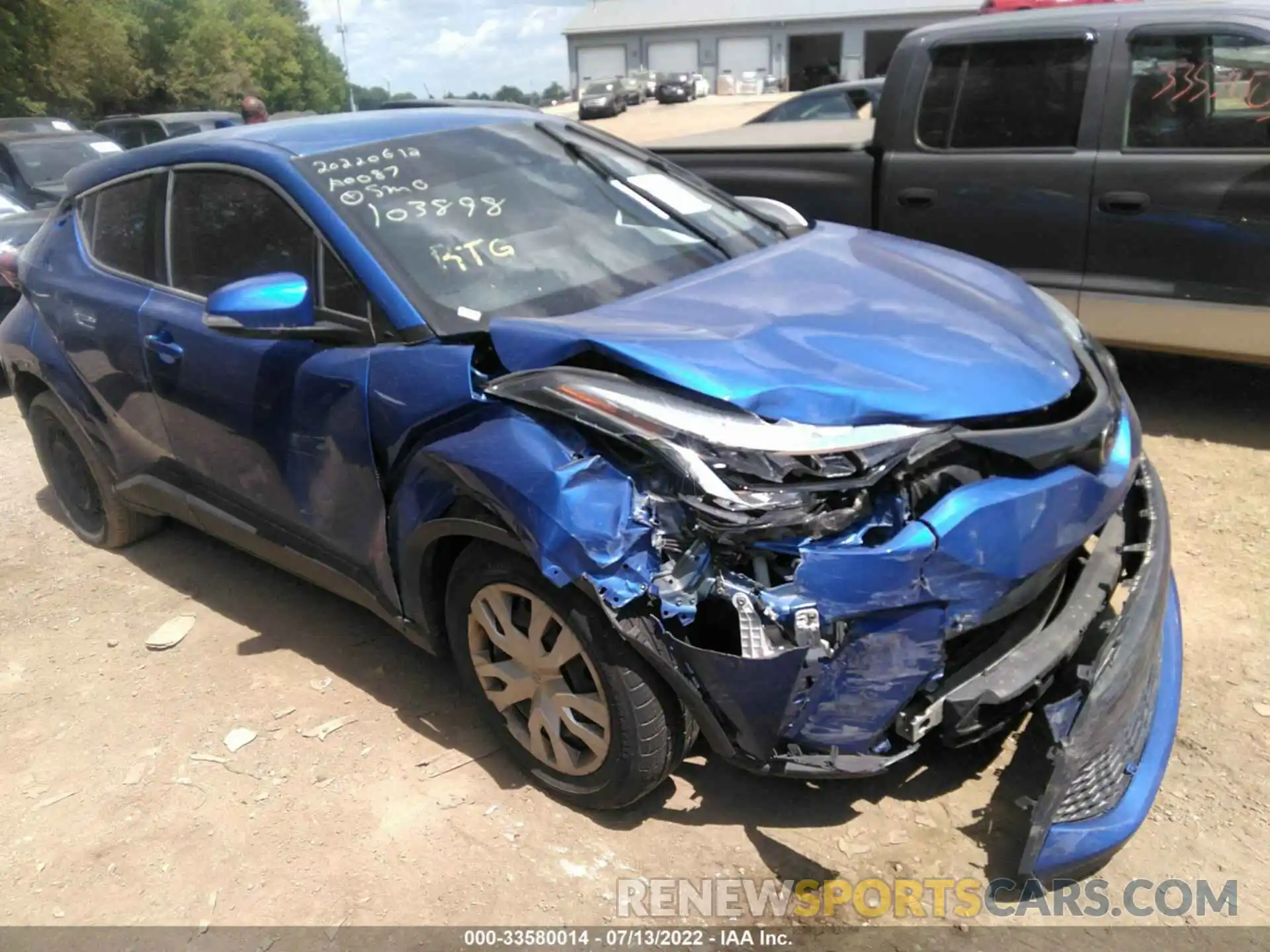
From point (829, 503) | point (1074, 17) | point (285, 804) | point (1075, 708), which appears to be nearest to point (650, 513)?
point (829, 503)

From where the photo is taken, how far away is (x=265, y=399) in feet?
10.2

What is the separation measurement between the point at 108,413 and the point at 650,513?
2.69 m

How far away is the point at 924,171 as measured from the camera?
516 cm

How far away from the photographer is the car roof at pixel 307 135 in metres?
3.23

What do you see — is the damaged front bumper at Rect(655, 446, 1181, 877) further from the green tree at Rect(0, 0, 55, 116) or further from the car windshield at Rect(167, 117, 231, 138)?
the green tree at Rect(0, 0, 55, 116)

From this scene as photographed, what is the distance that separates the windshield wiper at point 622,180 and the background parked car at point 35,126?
10965mm

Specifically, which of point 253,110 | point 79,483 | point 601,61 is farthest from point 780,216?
point 601,61

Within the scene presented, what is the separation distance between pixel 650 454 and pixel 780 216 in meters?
2.04

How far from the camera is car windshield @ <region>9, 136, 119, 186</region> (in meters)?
10.8

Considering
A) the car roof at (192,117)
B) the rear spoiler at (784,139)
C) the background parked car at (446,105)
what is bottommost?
the car roof at (192,117)

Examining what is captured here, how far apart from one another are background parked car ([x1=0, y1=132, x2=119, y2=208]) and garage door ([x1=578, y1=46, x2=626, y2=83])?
52.5 m

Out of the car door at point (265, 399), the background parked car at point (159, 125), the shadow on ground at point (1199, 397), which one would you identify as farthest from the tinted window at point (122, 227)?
the background parked car at point (159, 125)

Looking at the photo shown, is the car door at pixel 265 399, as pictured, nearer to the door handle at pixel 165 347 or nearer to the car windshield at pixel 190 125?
the door handle at pixel 165 347

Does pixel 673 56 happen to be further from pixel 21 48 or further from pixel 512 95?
pixel 21 48
